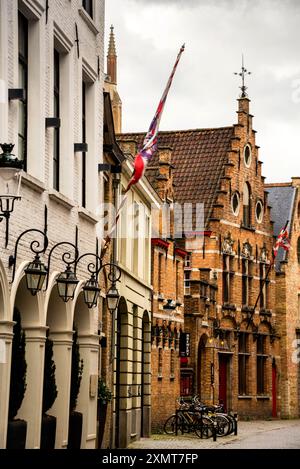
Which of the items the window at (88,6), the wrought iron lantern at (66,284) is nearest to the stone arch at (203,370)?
the window at (88,6)

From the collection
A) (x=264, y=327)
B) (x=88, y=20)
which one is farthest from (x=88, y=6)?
(x=264, y=327)

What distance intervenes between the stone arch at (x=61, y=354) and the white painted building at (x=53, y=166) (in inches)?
0.6

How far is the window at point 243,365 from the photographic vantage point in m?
48.3

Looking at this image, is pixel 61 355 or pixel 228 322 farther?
pixel 228 322

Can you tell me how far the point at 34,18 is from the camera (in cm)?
1647

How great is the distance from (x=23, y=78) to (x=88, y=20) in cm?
385

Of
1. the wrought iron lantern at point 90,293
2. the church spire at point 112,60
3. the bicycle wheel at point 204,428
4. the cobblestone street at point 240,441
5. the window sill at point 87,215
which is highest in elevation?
the church spire at point 112,60

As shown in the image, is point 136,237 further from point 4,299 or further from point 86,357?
point 4,299

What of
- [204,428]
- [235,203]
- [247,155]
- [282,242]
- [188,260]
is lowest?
[204,428]

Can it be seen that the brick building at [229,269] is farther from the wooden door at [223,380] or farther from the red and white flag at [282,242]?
the red and white flag at [282,242]

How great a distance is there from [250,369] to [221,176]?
8.34 meters

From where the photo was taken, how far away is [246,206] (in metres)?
49.6
